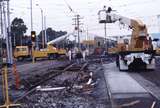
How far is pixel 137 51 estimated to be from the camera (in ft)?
118

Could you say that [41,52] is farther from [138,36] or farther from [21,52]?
[138,36]

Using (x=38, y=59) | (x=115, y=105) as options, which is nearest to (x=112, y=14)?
(x=115, y=105)

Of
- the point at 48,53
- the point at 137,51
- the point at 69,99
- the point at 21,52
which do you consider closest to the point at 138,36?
the point at 137,51

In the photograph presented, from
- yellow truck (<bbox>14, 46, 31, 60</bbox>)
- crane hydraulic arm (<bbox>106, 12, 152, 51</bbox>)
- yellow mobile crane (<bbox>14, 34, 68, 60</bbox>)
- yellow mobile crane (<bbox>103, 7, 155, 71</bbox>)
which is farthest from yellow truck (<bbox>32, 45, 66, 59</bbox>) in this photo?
yellow mobile crane (<bbox>103, 7, 155, 71</bbox>)

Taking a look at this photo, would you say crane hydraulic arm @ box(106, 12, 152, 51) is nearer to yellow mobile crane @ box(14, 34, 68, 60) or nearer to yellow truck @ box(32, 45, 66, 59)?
yellow mobile crane @ box(14, 34, 68, 60)

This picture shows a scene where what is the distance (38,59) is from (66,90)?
6193cm

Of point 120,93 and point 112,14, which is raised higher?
point 112,14

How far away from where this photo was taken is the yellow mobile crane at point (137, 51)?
3569 cm

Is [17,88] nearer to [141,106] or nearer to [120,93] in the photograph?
[120,93]

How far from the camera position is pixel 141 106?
1438 centimetres

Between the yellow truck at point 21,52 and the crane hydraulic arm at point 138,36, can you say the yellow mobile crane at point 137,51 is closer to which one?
the crane hydraulic arm at point 138,36

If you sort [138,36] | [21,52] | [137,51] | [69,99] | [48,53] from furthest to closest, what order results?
[21,52], [48,53], [138,36], [137,51], [69,99]

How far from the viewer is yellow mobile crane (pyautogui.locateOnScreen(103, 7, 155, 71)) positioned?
117 feet

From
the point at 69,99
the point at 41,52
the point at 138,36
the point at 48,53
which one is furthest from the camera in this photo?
the point at 48,53
